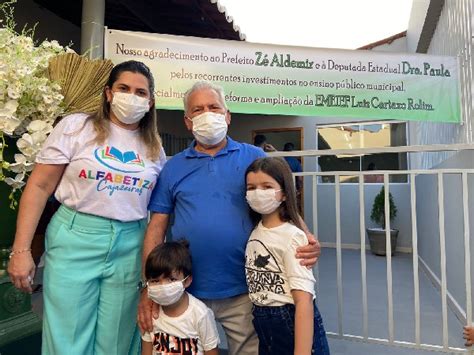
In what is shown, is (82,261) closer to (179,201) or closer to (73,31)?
(179,201)

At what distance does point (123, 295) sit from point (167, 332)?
22 centimetres

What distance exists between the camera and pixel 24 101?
1.48 m

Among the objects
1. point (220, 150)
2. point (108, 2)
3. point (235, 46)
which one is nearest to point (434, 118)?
point (235, 46)

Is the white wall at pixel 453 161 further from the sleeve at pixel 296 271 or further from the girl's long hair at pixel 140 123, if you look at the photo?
the girl's long hair at pixel 140 123

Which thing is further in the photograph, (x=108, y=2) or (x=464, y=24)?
(x=108, y=2)

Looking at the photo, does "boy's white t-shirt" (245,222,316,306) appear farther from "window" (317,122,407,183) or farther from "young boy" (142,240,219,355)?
"window" (317,122,407,183)

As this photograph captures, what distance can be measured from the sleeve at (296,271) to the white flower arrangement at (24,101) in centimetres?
103

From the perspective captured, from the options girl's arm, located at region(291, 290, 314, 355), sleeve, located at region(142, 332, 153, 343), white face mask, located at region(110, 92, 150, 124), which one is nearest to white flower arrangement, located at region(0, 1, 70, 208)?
white face mask, located at region(110, 92, 150, 124)

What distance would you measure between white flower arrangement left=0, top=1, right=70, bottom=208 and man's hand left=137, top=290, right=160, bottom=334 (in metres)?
0.66

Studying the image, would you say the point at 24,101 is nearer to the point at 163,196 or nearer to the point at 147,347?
the point at 163,196

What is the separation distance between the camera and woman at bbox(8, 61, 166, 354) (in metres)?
1.38

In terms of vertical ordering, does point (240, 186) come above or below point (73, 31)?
below

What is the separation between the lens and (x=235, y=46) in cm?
346

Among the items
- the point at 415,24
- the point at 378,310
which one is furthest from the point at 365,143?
the point at 378,310
